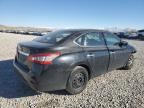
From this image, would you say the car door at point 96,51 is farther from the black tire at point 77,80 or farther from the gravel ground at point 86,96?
the gravel ground at point 86,96

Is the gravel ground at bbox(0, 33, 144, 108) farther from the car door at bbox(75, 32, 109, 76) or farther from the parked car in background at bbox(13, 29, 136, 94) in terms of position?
the car door at bbox(75, 32, 109, 76)

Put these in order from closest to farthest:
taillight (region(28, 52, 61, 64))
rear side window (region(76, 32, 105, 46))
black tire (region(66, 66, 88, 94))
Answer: taillight (region(28, 52, 61, 64))
black tire (region(66, 66, 88, 94))
rear side window (region(76, 32, 105, 46))

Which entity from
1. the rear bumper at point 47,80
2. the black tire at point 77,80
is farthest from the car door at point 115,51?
the rear bumper at point 47,80

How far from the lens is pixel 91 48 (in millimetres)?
4625

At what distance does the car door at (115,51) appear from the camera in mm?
5361

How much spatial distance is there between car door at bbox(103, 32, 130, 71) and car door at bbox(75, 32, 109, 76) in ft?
0.84

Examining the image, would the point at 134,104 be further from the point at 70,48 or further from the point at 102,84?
the point at 70,48

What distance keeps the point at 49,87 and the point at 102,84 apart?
1.93 m

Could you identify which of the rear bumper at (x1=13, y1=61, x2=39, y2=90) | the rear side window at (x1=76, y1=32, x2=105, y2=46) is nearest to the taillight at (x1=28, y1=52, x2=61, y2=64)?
the rear bumper at (x1=13, y1=61, x2=39, y2=90)

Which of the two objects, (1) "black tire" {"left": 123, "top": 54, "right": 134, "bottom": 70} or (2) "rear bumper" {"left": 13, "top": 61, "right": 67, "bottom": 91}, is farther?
(1) "black tire" {"left": 123, "top": 54, "right": 134, "bottom": 70}

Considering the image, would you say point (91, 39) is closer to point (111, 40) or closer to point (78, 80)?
point (111, 40)

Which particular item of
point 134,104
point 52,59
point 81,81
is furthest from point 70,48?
point 134,104

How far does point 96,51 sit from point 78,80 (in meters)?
0.94

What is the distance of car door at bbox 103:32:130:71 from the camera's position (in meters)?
5.36
